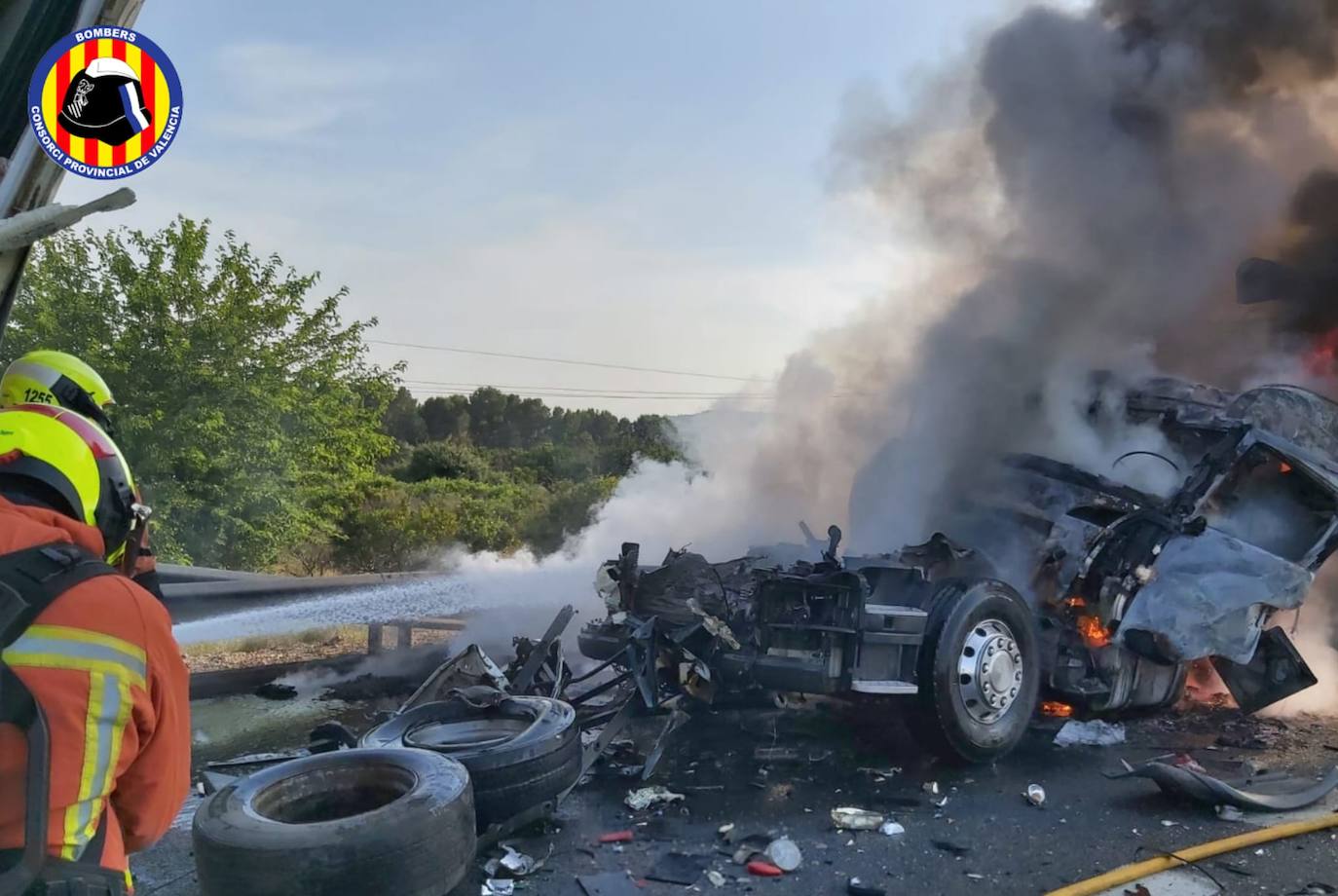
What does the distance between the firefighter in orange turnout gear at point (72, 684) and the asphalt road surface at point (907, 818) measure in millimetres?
2467

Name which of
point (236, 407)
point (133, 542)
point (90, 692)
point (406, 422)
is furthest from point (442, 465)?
point (90, 692)

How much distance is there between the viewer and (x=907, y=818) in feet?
15.8

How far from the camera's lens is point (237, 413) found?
1178 centimetres

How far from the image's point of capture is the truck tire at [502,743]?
446cm

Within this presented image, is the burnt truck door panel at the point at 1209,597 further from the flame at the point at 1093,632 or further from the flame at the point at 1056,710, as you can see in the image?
the flame at the point at 1056,710

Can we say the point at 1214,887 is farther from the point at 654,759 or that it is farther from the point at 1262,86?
the point at 1262,86

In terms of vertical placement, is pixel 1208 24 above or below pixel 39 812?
above

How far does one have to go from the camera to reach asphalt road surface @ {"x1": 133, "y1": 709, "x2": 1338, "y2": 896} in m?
4.12

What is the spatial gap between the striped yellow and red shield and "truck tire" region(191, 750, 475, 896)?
113 inches

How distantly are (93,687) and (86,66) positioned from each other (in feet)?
13.1

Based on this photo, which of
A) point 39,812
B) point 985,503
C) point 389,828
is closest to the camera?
point 39,812

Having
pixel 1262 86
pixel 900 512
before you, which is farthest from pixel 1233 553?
pixel 1262 86

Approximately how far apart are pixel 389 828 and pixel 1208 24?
11902mm

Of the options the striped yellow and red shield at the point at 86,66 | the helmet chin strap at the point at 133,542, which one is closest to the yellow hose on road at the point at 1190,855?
the helmet chin strap at the point at 133,542
